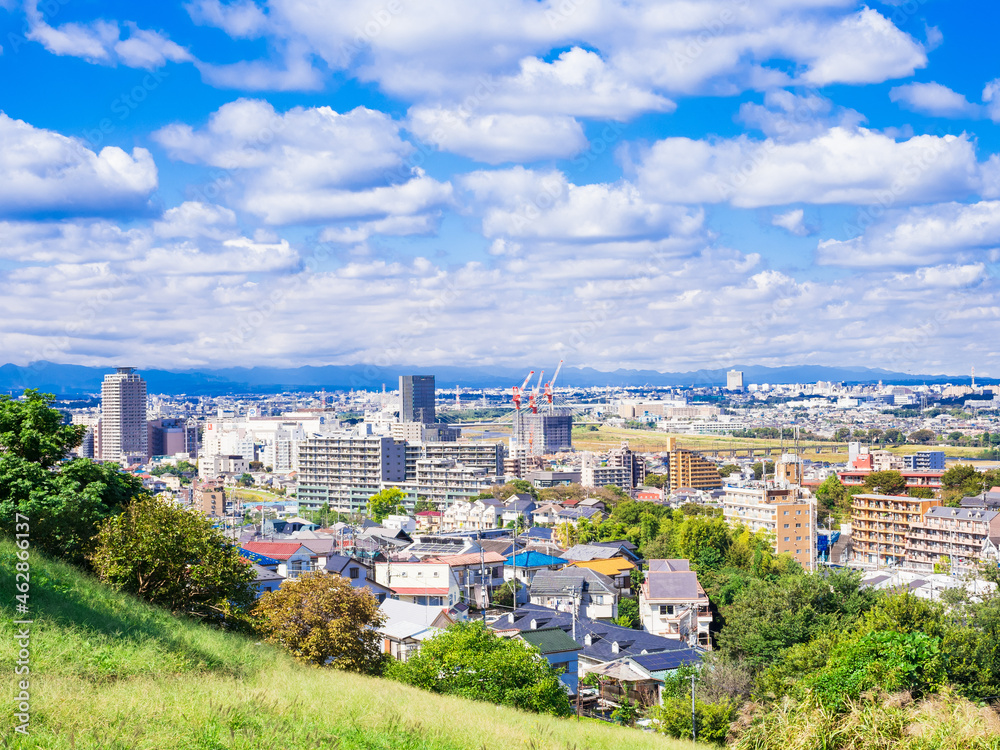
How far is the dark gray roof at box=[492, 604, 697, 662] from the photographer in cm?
1697

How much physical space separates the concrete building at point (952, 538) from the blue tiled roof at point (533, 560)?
13626mm

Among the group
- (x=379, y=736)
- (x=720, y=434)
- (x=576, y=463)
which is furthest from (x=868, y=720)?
(x=720, y=434)

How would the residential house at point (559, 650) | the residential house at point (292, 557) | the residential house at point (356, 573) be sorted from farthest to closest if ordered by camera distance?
the residential house at point (292, 557) < the residential house at point (356, 573) < the residential house at point (559, 650)

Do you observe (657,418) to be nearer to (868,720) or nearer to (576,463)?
(576,463)

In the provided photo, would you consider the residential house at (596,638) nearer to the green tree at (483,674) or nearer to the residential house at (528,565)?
the residential house at (528,565)

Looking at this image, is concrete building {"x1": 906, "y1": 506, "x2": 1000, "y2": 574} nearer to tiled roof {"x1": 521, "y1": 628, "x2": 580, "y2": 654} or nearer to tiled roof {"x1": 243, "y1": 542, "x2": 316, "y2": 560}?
tiled roof {"x1": 521, "y1": 628, "x2": 580, "y2": 654}

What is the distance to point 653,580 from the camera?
72.3 ft

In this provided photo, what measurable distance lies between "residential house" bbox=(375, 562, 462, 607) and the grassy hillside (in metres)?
10.7

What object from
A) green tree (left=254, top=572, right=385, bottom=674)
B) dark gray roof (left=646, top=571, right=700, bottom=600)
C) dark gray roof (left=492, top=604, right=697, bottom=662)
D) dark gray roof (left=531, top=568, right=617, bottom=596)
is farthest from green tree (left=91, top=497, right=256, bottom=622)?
dark gray roof (left=646, top=571, right=700, bottom=600)

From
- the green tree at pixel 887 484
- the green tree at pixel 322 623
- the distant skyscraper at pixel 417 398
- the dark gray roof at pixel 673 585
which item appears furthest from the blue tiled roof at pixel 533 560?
the distant skyscraper at pixel 417 398

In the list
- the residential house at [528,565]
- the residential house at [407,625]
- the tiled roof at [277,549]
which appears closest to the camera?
the residential house at [407,625]

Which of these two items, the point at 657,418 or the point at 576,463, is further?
the point at 657,418

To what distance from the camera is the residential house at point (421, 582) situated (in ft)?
63.1

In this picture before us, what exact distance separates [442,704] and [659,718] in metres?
6.66
